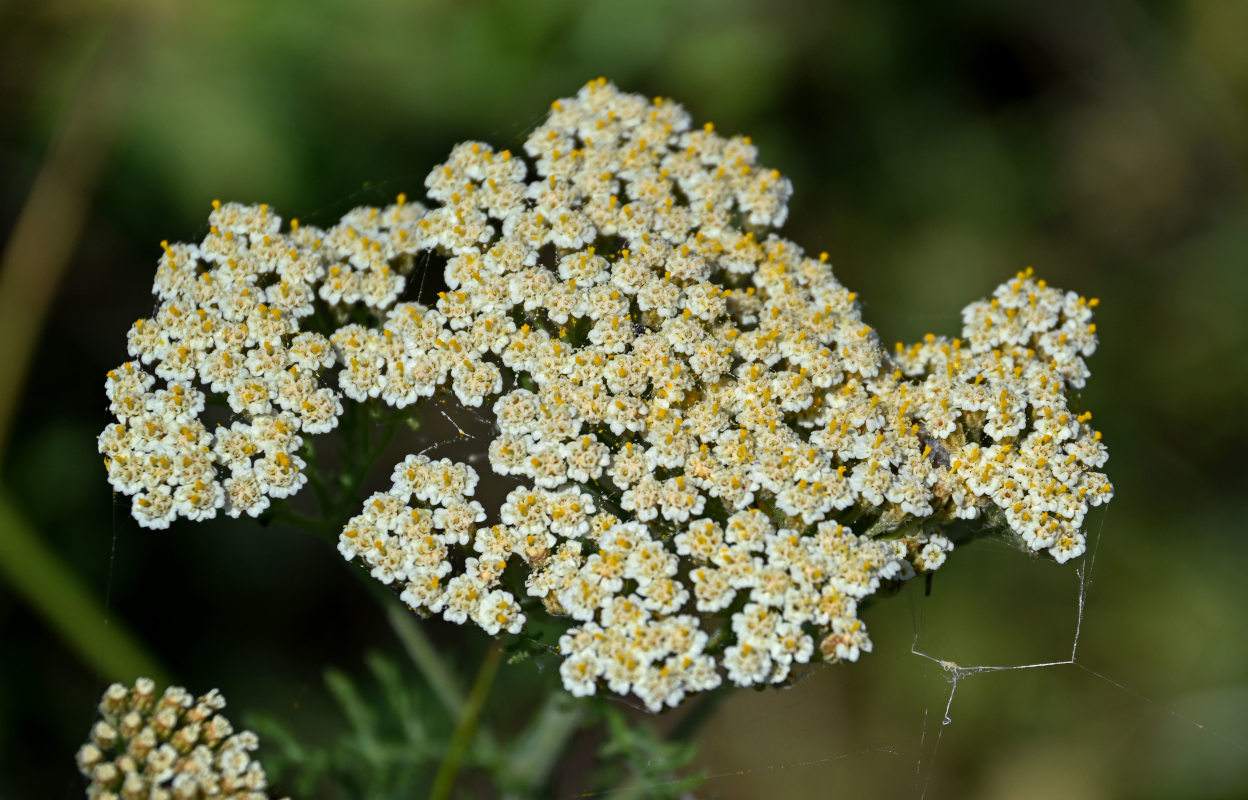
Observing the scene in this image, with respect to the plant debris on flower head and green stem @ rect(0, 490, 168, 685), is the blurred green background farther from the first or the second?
the plant debris on flower head

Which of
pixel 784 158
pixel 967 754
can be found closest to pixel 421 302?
pixel 784 158

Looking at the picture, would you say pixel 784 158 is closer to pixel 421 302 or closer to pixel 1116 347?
pixel 1116 347

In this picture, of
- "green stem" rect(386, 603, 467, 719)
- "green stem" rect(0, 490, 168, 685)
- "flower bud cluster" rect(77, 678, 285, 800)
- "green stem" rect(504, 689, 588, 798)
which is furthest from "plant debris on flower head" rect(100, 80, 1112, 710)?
"green stem" rect(0, 490, 168, 685)

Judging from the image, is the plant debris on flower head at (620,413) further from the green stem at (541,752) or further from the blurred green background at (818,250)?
the blurred green background at (818,250)

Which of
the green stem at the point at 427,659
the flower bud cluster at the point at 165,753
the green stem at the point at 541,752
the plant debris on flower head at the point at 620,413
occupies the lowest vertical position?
the flower bud cluster at the point at 165,753

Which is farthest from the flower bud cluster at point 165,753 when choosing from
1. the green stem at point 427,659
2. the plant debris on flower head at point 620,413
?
the green stem at point 427,659

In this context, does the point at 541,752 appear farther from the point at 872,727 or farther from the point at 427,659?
the point at 872,727
